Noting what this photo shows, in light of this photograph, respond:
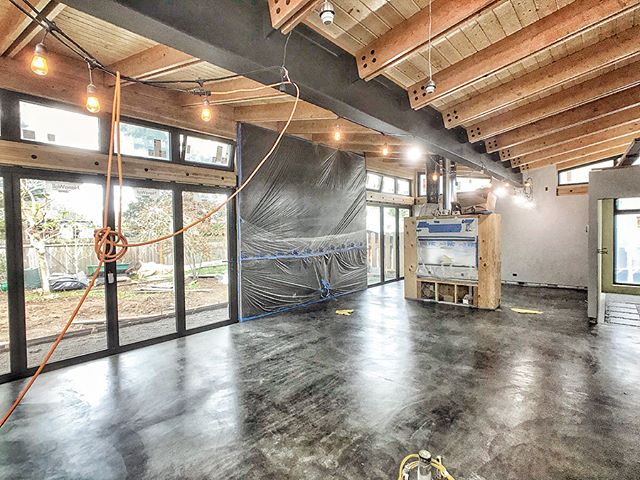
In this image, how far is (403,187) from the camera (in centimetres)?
945

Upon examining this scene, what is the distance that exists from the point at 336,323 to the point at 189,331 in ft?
7.07

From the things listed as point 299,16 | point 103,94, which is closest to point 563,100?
point 299,16

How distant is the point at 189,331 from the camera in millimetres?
4734

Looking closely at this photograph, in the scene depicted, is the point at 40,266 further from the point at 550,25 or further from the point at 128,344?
the point at 550,25

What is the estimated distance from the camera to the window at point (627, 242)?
530 centimetres

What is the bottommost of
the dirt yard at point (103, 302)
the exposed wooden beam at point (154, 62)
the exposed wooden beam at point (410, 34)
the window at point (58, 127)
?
the dirt yard at point (103, 302)

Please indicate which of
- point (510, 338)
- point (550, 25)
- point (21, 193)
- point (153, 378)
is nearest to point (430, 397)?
point (510, 338)

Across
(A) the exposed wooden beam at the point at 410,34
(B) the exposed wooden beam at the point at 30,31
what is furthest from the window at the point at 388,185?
(B) the exposed wooden beam at the point at 30,31

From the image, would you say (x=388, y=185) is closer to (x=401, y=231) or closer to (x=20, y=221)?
(x=401, y=231)

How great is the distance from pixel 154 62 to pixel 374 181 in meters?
5.97

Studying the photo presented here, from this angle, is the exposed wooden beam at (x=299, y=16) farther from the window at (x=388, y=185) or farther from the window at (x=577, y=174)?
the window at (x=577, y=174)

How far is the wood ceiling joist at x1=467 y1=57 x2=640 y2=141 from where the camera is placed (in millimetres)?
3701

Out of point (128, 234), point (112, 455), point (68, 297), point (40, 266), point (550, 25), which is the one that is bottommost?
point (112, 455)

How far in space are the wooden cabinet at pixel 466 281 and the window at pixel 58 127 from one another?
5348mm
